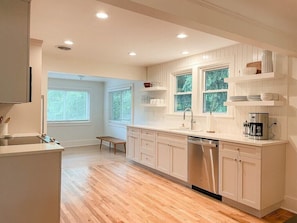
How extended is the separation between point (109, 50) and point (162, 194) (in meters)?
2.71

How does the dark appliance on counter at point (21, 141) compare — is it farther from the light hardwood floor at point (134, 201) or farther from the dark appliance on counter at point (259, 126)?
the dark appliance on counter at point (259, 126)

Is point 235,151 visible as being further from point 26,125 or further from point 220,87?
→ point 26,125

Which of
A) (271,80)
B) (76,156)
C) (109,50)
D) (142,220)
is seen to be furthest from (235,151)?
(76,156)

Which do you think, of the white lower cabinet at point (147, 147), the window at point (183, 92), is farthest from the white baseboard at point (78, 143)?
the window at point (183, 92)

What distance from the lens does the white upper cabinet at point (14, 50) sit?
210 cm

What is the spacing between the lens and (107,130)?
332 inches

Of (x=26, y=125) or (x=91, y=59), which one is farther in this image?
(x=91, y=59)

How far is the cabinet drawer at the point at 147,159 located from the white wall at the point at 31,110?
2.24 meters

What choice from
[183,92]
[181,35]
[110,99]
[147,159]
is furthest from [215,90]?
[110,99]

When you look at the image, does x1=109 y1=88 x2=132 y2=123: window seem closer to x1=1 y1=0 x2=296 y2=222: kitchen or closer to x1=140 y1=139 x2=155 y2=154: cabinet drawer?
x1=140 y1=139 x2=155 y2=154: cabinet drawer

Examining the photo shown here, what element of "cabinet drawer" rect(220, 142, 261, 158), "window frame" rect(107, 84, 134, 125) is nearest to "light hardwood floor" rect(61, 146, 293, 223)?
"cabinet drawer" rect(220, 142, 261, 158)

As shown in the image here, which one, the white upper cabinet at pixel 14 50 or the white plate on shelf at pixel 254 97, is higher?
the white upper cabinet at pixel 14 50

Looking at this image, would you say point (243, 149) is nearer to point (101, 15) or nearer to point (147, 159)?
point (147, 159)

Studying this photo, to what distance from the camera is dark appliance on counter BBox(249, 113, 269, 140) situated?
3.17 metres
